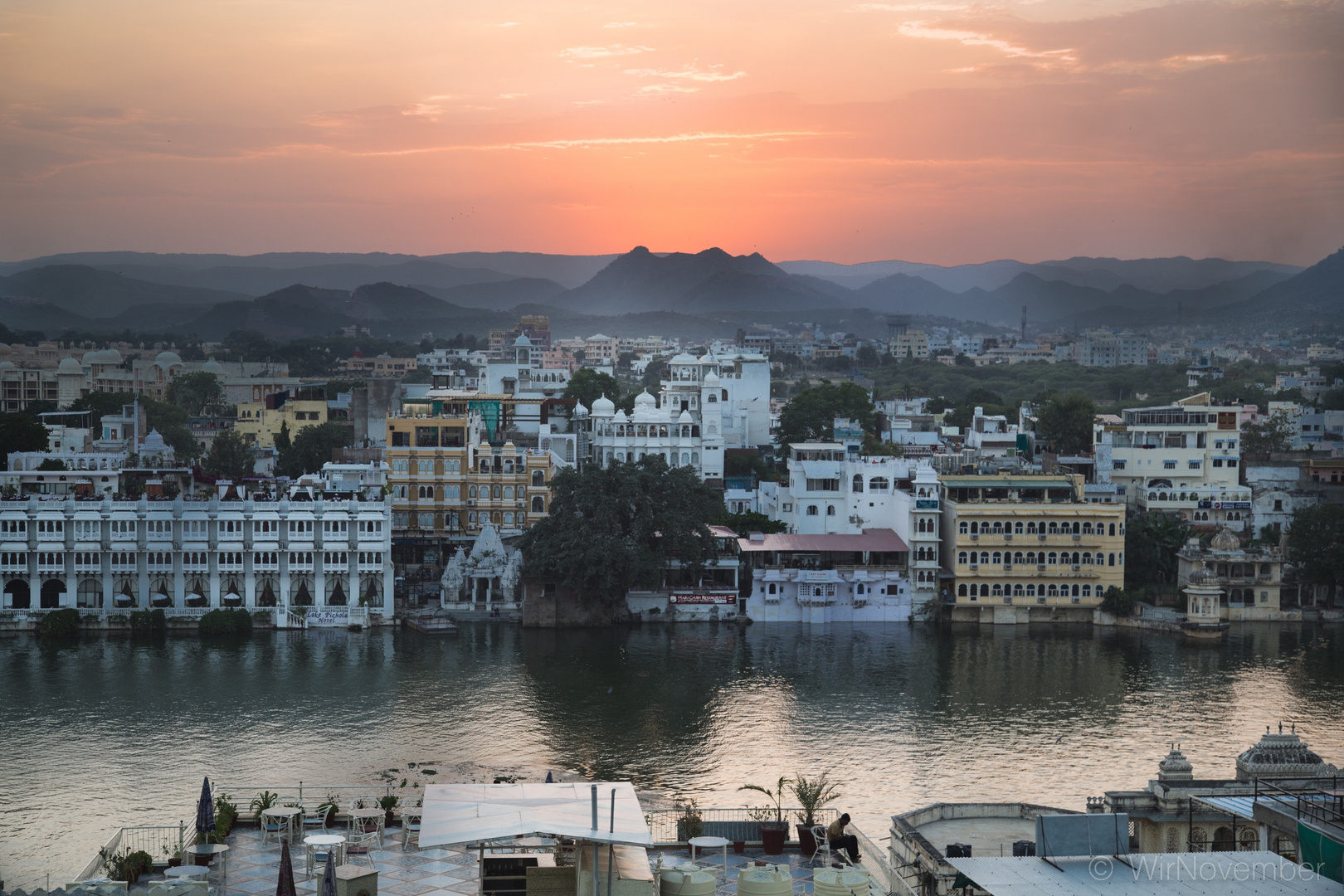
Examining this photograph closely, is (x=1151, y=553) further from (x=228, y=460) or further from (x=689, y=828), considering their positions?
(x=228, y=460)

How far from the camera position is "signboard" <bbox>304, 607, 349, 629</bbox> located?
42938mm

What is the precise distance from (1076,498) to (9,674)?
27.7m

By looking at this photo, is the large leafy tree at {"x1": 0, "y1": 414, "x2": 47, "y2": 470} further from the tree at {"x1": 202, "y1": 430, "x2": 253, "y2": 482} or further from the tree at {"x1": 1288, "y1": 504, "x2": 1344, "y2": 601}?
the tree at {"x1": 1288, "y1": 504, "x2": 1344, "y2": 601}

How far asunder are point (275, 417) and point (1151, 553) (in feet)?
132

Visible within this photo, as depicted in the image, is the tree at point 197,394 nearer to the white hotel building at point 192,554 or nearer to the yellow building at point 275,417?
the yellow building at point 275,417

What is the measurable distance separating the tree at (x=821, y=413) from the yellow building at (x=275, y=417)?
19940 mm

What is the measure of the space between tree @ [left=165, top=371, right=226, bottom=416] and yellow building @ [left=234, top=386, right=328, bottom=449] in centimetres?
1377

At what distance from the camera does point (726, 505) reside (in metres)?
52.6

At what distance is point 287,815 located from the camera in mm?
21141

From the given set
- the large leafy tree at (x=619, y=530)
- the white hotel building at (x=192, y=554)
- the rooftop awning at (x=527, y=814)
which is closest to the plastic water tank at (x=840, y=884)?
the rooftop awning at (x=527, y=814)

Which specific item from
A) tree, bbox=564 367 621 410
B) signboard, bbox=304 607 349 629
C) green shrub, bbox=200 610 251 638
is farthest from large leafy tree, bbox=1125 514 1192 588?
tree, bbox=564 367 621 410

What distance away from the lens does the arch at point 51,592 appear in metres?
43.3

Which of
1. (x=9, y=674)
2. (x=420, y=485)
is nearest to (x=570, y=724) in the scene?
(x=9, y=674)

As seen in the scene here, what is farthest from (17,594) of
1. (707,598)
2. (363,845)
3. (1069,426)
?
(1069,426)
